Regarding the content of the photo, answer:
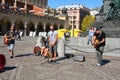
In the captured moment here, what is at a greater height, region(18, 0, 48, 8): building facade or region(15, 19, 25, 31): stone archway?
region(18, 0, 48, 8): building facade

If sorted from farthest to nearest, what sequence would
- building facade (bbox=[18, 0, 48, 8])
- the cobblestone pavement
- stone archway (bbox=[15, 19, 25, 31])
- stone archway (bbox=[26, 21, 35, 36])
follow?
building facade (bbox=[18, 0, 48, 8])
stone archway (bbox=[26, 21, 35, 36])
stone archway (bbox=[15, 19, 25, 31])
the cobblestone pavement

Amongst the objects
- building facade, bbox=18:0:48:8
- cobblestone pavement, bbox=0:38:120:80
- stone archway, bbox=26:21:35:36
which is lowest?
cobblestone pavement, bbox=0:38:120:80

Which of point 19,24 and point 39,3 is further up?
point 39,3

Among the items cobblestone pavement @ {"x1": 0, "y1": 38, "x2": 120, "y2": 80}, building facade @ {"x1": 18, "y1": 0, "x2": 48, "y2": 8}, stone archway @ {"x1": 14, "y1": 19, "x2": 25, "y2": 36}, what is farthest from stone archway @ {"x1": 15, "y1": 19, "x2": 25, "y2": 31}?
cobblestone pavement @ {"x1": 0, "y1": 38, "x2": 120, "y2": 80}

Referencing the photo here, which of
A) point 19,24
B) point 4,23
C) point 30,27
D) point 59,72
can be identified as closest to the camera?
point 59,72

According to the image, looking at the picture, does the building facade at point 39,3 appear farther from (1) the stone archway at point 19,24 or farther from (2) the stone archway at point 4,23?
(2) the stone archway at point 4,23

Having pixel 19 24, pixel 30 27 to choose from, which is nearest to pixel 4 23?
pixel 19 24

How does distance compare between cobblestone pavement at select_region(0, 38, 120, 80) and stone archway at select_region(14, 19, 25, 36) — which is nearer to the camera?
cobblestone pavement at select_region(0, 38, 120, 80)

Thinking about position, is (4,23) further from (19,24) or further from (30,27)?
(30,27)

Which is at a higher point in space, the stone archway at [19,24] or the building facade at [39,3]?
the building facade at [39,3]

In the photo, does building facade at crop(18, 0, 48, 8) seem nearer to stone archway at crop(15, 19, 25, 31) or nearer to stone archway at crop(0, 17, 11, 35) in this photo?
stone archway at crop(15, 19, 25, 31)

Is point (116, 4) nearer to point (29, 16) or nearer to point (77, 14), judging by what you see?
point (29, 16)

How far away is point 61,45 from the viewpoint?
15102 mm

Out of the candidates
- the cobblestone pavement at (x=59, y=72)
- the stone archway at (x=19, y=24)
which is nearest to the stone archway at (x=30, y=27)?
the stone archway at (x=19, y=24)
